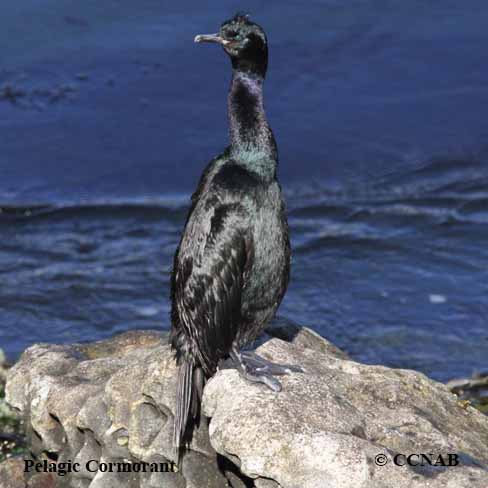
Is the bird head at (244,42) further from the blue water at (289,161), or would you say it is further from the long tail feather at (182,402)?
the blue water at (289,161)

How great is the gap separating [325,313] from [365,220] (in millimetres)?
1663

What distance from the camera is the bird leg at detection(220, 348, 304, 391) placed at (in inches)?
253

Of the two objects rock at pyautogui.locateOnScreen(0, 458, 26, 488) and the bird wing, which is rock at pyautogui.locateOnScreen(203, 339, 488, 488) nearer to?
the bird wing

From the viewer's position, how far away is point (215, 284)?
6.63 meters

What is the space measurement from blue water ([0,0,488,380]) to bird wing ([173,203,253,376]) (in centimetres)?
370

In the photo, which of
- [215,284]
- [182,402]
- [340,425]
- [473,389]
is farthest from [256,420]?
[473,389]

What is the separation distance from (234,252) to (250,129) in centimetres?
70

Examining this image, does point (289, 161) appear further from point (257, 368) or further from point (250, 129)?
point (257, 368)

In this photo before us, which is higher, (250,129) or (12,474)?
(250,129)

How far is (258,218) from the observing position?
6.56 metres

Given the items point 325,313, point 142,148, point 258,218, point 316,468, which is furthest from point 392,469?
point 142,148

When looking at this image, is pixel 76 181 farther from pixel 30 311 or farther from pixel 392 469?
pixel 392 469

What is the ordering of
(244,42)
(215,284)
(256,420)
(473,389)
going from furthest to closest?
1. (473,389)
2. (244,42)
3. (215,284)
4. (256,420)

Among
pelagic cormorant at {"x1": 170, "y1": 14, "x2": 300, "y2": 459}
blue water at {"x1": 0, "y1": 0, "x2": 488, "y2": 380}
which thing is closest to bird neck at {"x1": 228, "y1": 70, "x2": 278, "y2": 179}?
pelagic cormorant at {"x1": 170, "y1": 14, "x2": 300, "y2": 459}
